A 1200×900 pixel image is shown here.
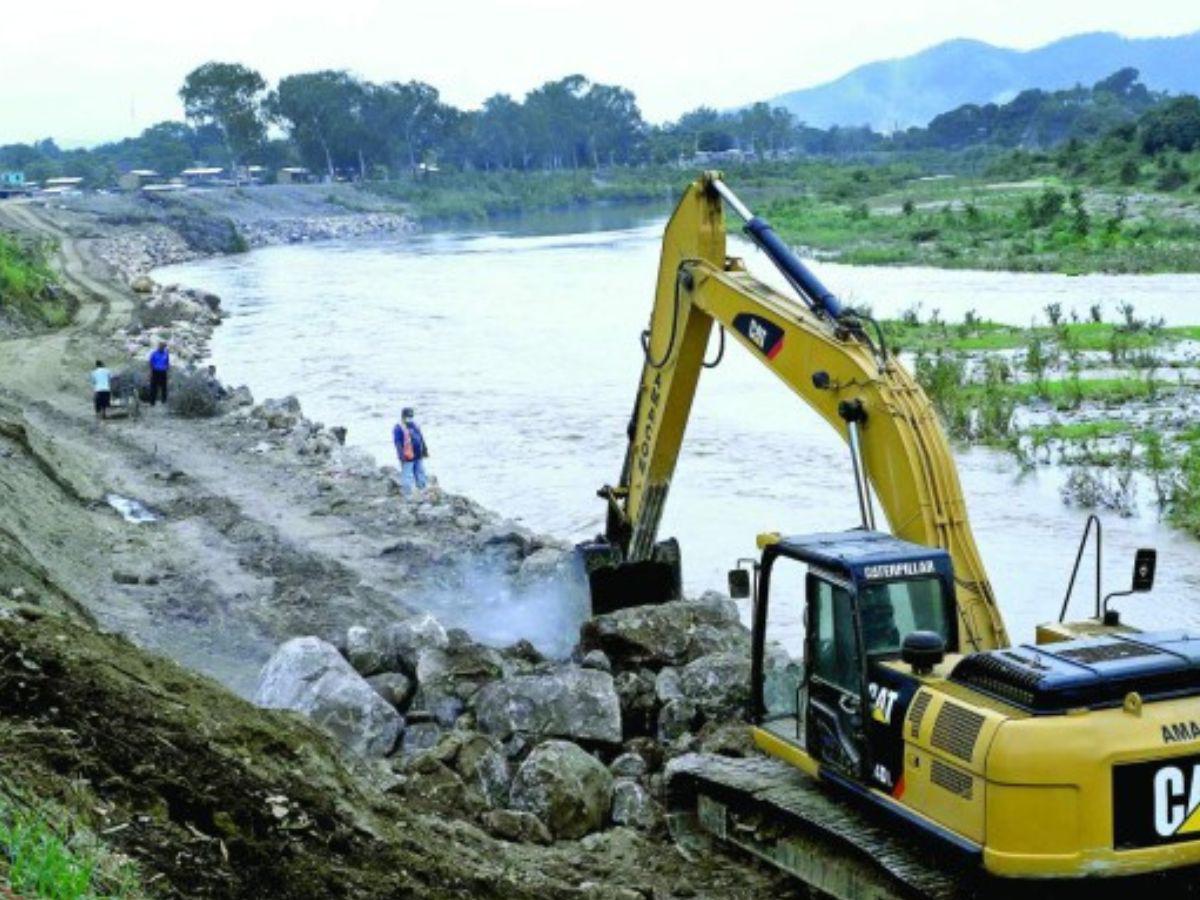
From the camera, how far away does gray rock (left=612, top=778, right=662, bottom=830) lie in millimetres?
10078

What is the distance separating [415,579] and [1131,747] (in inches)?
444

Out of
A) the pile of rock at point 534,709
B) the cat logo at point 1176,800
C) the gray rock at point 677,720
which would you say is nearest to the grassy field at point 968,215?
the pile of rock at point 534,709

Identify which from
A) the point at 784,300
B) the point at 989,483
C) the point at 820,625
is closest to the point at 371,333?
the point at 989,483

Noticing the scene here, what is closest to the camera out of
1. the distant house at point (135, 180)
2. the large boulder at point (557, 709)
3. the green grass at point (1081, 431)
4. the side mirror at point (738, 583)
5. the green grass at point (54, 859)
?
the green grass at point (54, 859)

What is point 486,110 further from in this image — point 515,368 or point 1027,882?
point 1027,882

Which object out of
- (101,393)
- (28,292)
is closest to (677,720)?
(101,393)

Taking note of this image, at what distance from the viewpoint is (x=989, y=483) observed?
75.0 ft

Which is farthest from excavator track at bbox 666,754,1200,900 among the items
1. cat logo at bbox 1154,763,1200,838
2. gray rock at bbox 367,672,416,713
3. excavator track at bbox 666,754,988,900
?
gray rock at bbox 367,672,416,713

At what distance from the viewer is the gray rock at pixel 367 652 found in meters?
12.5

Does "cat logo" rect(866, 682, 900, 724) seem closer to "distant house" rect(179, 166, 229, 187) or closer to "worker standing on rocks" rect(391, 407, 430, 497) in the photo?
"worker standing on rocks" rect(391, 407, 430, 497)

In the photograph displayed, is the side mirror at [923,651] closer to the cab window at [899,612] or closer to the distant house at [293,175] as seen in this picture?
the cab window at [899,612]

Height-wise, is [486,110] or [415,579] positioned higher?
[486,110]

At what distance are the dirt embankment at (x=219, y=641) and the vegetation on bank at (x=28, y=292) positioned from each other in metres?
7.76

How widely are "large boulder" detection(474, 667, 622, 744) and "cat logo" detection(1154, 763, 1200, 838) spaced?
183 inches
